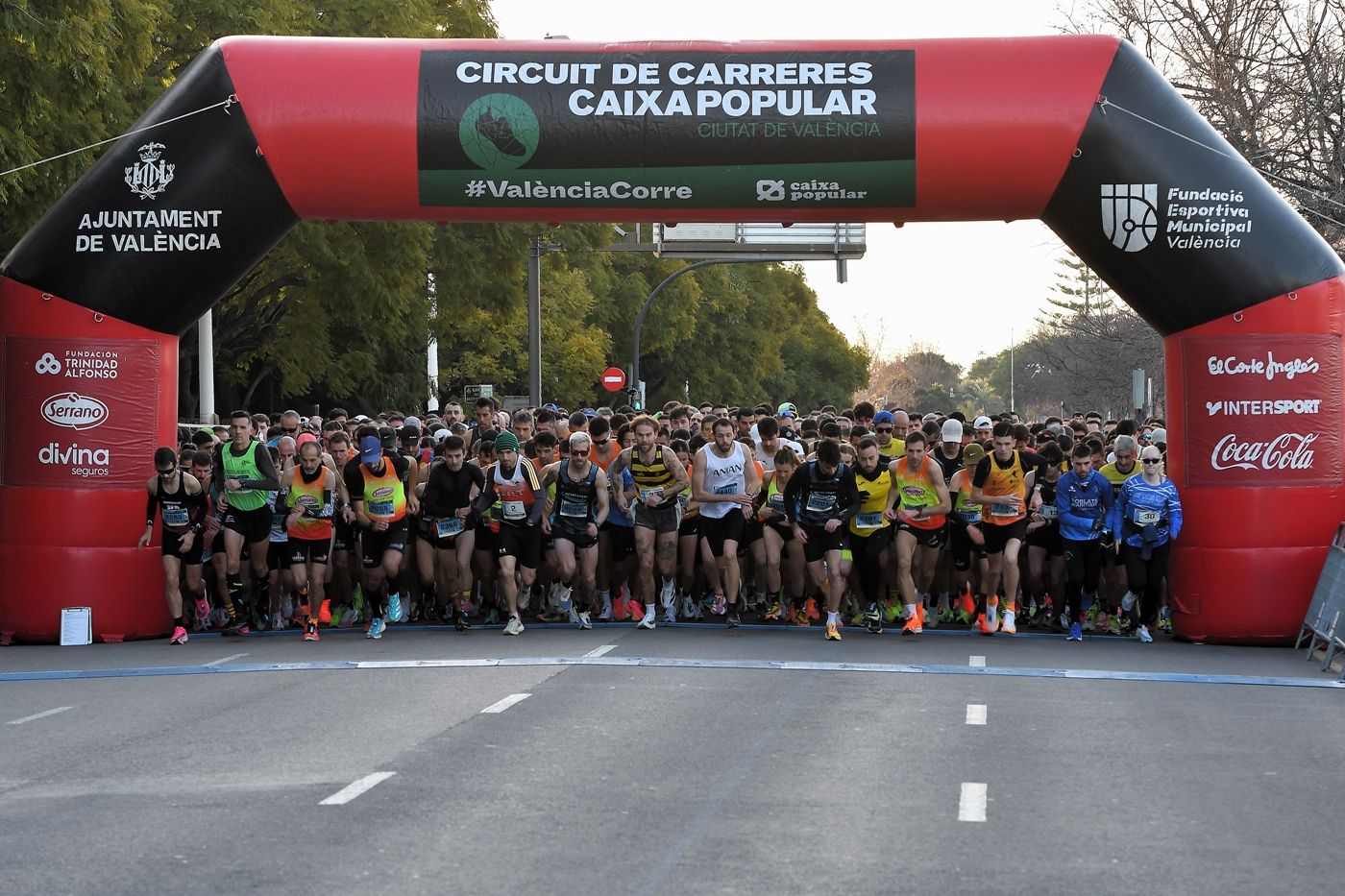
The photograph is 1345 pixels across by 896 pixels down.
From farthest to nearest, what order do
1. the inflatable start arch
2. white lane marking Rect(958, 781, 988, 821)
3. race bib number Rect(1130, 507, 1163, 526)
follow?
race bib number Rect(1130, 507, 1163, 526)
the inflatable start arch
white lane marking Rect(958, 781, 988, 821)

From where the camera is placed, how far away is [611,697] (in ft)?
37.3

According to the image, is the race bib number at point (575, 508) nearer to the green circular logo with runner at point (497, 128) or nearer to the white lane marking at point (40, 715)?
the green circular logo with runner at point (497, 128)

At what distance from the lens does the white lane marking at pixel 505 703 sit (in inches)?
427

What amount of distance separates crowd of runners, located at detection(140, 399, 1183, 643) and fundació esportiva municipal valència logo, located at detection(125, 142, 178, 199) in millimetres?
1995

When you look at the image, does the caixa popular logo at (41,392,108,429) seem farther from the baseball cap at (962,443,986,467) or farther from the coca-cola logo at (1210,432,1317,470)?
the coca-cola logo at (1210,432,1317,470)

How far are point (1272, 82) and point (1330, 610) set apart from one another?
10.8m

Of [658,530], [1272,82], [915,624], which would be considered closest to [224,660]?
[658,530]

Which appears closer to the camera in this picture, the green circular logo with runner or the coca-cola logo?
the green circular logo with runner

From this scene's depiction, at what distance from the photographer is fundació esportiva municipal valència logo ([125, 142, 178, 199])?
573 inches

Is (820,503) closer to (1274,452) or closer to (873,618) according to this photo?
(873,618)

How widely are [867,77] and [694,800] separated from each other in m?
7.60

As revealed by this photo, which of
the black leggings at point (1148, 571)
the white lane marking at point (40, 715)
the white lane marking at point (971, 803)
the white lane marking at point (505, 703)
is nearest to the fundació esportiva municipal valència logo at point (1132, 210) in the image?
the black leggings at point (1148, 571)

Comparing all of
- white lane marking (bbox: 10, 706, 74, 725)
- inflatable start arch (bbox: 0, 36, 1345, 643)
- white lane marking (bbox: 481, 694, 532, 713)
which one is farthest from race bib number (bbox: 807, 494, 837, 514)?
white lane marking (bbox: 10, 706, 74, 725)

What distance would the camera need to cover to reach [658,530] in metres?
15.7
